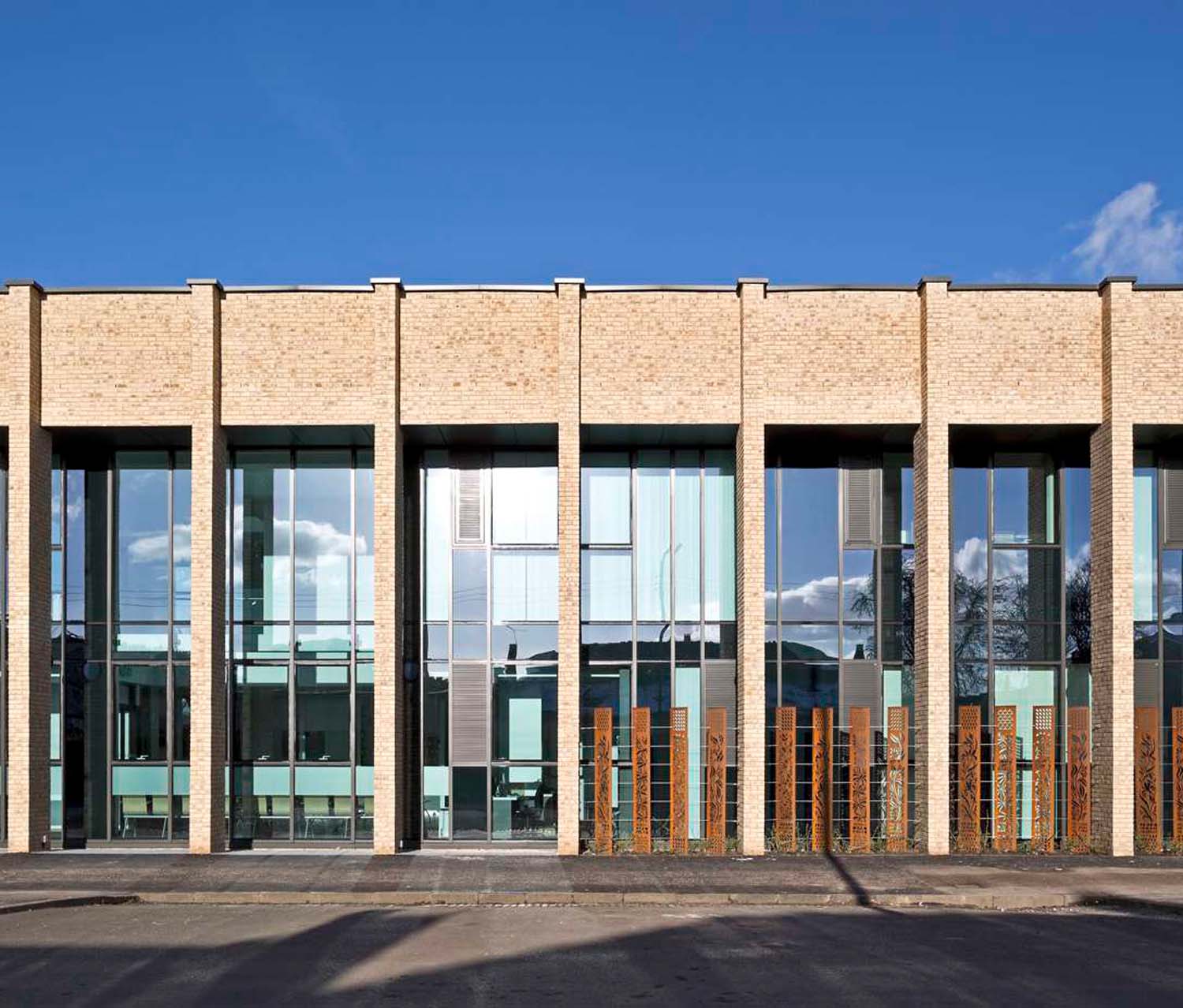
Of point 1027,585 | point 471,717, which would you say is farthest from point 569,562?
point 1027,585

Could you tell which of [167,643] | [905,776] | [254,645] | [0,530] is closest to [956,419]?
[905,776]

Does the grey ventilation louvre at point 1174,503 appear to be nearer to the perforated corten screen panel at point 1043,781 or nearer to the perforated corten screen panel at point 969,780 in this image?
the perforated corten screen panel at point 1043,781

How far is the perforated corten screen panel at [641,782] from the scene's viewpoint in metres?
22.9

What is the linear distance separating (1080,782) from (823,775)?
4.50 meters

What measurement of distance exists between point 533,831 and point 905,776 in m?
6.59

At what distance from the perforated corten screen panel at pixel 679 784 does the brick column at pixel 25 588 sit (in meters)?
10.8

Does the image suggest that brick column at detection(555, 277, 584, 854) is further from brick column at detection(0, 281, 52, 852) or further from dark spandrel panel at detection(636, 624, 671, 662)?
brick column at detection(0, 281, 52, 852)

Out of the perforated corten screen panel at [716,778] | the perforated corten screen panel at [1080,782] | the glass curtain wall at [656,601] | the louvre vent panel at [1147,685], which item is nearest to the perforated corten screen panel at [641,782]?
the glass curtain wall at [656,601]

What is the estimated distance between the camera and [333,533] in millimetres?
24156

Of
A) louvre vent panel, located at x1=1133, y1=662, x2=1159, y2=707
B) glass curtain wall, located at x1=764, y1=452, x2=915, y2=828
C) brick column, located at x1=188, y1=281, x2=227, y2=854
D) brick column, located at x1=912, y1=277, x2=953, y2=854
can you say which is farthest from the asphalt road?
louvre vent panel, located at x1=1133, y1=662, x2=1159, y2=707

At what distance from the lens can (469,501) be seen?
79.7 feet

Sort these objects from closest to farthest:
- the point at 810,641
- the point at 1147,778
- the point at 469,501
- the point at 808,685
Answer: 1. the point at 1147,778
2. the point at 808,685
3. the point at 810,641
4. the point at 469,501

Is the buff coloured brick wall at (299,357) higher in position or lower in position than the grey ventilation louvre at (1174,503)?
higher

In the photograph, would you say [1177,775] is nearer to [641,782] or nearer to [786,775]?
[786,775]
